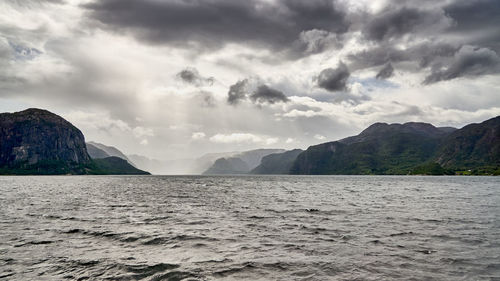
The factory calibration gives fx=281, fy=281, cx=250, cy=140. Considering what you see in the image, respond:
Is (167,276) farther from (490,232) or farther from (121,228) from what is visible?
(490,232)

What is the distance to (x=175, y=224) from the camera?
117 ft

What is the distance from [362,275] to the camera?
17375mm

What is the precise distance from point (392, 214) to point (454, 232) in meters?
14.0

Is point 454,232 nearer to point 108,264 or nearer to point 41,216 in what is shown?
point 108,264

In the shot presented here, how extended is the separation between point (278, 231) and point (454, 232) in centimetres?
1905

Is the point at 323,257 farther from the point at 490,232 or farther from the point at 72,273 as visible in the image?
the point at 490,232

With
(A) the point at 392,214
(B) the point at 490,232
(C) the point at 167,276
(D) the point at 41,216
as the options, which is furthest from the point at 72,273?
(A) the point at 392,214

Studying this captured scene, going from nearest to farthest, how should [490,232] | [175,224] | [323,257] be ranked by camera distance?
[323,257] < [490,232] < [175,224]

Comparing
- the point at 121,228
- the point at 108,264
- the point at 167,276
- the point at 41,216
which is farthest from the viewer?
the point at 41,216

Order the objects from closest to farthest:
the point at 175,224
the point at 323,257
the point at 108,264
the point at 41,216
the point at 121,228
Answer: the point at 108,264, the point at 323,257, the point at 121,228, the point at 175,224, the point at 41,216

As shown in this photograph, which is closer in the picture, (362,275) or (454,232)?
(362,275)

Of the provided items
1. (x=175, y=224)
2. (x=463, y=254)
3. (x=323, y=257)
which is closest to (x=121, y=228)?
(x=175, y=224)

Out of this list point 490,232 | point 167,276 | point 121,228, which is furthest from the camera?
point 121,228

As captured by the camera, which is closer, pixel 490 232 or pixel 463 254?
pixel 463 254
